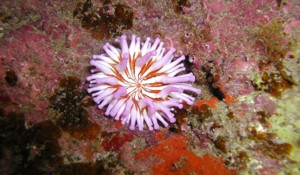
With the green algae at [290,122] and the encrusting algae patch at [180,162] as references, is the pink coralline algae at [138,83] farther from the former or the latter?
the green algae at [290,122]

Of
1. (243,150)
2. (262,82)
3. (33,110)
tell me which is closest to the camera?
(33,110)

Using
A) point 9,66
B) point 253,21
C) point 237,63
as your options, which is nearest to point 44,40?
point 9,66

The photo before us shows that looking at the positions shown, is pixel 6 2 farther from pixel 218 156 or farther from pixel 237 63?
pixel 218 156

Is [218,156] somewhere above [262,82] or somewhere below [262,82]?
below

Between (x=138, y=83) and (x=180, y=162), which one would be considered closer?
(x=180, y=162)

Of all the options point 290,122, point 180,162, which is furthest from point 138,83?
point 290,122

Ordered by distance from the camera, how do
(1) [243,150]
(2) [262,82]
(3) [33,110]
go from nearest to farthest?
1. (3) [33,110]
2. (1) [243,150]
3. (2) [262,82]

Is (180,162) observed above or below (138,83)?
below

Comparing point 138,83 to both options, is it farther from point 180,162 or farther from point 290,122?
point 290,122

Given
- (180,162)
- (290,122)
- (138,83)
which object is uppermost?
(138,83)
